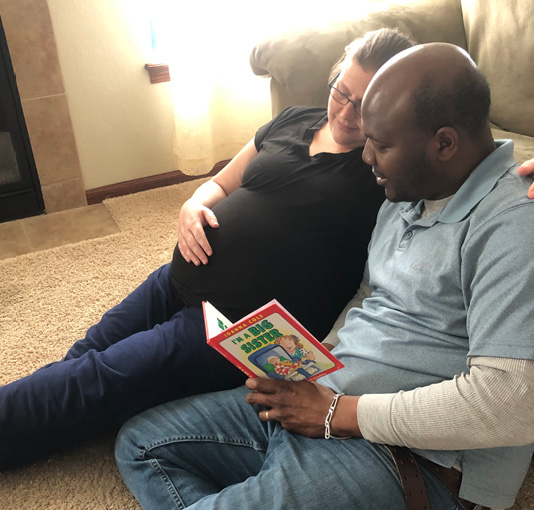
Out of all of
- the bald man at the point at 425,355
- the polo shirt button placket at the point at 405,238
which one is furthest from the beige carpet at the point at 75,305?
the polo shirt button placket at the point at 405,238

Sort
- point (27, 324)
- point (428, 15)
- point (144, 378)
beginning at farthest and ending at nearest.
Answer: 1. point (428, 15)
2. point (27, 324)
3. point (144, 378)

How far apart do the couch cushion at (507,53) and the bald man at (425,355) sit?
0.98 meters

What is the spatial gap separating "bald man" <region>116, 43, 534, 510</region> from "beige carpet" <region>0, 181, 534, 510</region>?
274 millimetres

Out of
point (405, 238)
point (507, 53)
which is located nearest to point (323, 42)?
point (507, 53)

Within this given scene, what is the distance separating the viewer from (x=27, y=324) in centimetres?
171

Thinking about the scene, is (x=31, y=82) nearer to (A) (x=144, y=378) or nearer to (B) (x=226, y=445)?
(A) (x=144, y=378)

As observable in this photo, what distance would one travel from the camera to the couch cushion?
5.65 feet

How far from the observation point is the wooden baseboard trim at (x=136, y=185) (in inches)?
96.9

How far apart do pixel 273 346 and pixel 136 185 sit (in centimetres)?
174

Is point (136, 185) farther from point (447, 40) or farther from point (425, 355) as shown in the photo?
point (425, 355)

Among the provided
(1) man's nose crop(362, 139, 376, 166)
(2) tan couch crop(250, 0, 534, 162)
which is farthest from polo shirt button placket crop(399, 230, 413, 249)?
(2) tan couch crop(250, 0, 534, 162)

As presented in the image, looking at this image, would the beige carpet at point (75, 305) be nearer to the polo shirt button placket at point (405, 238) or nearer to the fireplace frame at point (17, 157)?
the fireplace frame at point (17, 157)

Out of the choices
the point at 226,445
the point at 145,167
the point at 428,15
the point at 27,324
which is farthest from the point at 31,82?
the point at 226,445

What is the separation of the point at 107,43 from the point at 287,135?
47.5 inches
